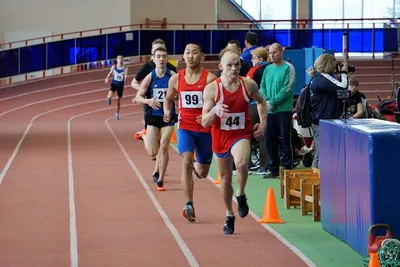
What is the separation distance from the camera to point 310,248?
32.0ft

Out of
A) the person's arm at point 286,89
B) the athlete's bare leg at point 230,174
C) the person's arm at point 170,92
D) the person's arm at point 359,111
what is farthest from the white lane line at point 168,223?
the person's arm at point 359,111

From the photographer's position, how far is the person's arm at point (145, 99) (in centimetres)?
1348

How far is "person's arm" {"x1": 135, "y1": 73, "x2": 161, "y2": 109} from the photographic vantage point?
13477mm

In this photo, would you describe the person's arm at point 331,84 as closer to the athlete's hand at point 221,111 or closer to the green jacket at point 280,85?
the green jacket at point 280,85

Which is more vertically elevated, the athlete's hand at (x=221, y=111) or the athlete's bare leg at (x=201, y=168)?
the athlete's hand at (x=221, y=111)

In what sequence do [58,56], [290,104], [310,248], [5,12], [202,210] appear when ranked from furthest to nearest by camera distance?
1. [5,12]
2. [58,56]
3. [290,104]
4. [202,210]
5. [310,248]

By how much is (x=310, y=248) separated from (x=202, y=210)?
295 cm

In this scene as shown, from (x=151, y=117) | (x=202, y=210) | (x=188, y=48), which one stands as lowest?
(x=202, y=210)

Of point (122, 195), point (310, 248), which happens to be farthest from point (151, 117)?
point (310, 248)

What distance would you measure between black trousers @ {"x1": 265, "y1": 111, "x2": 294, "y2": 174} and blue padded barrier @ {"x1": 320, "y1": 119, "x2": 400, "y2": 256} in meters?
5.33

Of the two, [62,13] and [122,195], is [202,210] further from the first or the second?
[62,13]

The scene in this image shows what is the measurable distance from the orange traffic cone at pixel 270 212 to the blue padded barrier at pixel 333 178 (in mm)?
734

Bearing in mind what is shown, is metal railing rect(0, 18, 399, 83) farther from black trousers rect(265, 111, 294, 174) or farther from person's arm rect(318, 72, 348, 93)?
person's arm rect(318, 72, 348, 93)

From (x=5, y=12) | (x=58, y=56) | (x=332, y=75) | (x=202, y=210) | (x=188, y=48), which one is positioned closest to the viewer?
(x=188, y=48)
